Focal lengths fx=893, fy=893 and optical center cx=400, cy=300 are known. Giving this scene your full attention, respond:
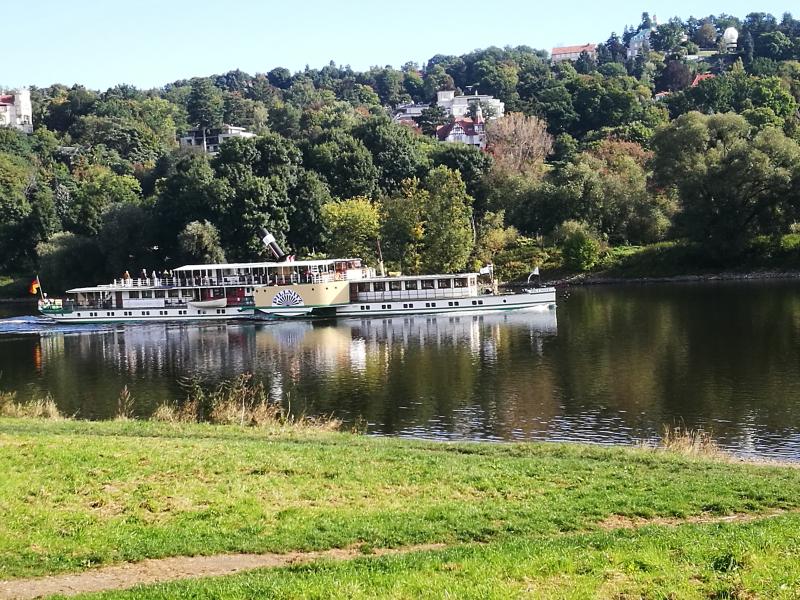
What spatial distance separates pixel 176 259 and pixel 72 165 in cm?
5582

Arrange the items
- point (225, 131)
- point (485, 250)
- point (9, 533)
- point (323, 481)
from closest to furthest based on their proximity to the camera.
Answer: point (9, 533), point (323, 481), point (485, 250), point (225, 131)

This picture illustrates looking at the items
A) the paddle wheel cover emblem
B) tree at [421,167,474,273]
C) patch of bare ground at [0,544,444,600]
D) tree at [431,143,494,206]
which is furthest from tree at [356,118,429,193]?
patch of bare ground at [0,544,444,600]

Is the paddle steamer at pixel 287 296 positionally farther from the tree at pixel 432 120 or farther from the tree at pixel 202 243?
the tree at pixel 432 120

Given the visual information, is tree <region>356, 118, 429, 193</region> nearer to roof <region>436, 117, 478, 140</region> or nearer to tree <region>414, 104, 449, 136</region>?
roof <region>436, 117, 478, 140</region>

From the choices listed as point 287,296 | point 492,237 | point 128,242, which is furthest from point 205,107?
point 287,296

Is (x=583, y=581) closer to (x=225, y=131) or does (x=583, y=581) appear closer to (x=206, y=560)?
(x=206, y=560)

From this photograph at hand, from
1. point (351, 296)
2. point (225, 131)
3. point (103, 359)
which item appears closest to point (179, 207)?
point (351, 296)

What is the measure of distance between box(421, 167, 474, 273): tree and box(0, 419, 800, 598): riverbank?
58.0 meters

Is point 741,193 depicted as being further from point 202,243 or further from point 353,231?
point 202,243

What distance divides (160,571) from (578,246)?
75.6 meters

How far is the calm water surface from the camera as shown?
32.4 m

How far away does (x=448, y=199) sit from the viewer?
81.8 metres

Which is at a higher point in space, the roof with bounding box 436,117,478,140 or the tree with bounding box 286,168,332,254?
→ the roof with bounding box 436,117,478,140

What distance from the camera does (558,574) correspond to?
11969 millimetres
